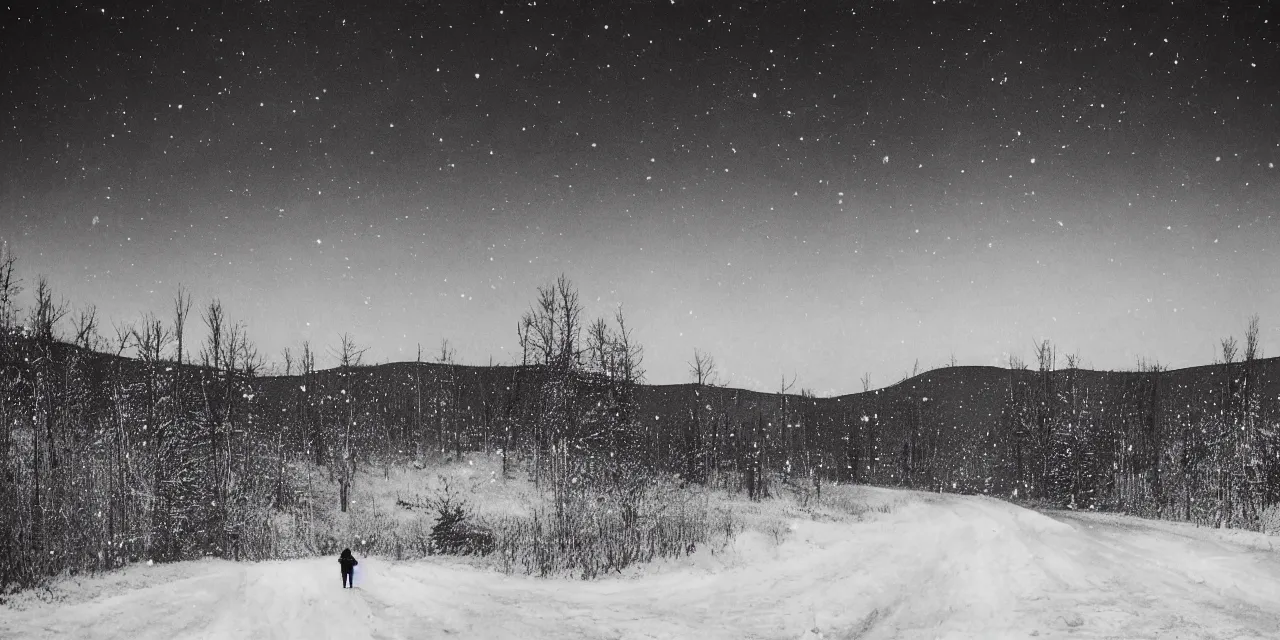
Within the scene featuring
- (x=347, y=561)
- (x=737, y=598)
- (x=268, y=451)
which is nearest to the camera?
(x=347, y=561)

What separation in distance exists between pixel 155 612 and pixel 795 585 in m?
11.3

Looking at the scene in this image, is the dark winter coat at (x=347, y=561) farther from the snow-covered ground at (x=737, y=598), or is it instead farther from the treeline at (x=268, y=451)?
the treeline at (x=268, y=451)

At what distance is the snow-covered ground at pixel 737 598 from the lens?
8203 mm

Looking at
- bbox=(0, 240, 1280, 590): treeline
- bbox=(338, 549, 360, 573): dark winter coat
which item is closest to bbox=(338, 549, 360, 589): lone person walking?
bbox=(338, 549, 360, 573): dark winter coat

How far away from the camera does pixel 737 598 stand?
10422mm

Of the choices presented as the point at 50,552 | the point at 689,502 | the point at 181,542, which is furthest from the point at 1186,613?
the point at 181,542

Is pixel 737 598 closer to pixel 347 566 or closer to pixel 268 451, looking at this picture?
pixel 347 566

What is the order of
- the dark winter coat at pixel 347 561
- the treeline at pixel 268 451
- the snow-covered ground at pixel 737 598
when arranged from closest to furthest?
the snow-covered ground at pixel 737 598, the dark winter coat at pixel 347 561, the treeline at pixel 268 451

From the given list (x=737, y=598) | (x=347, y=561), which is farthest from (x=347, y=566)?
(x=737, y=598)

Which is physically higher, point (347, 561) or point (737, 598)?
point (347, 561)

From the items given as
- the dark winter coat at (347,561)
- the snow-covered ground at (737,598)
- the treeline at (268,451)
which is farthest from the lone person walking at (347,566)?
the treeline at (268,451)

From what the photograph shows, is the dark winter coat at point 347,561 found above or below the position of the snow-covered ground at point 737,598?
above

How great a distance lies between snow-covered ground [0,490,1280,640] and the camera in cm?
820

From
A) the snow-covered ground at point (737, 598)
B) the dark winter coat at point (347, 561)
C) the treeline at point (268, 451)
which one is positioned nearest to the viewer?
the snow-covered ground at point (737, 598)
